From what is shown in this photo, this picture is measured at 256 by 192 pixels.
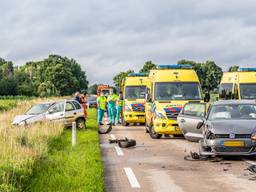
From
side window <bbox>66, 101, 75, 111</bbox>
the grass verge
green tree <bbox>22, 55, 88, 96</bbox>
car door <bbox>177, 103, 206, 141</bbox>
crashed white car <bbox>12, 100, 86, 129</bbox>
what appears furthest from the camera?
green tree <bbox>22, 55, 88, 96</bbox>

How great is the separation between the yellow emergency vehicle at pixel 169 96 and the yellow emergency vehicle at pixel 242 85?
313cm

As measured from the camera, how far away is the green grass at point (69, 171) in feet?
30.5

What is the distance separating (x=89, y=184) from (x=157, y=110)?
1031 centimetres

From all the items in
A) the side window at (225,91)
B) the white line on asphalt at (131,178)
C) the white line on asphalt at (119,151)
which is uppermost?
the side window at (225,91)

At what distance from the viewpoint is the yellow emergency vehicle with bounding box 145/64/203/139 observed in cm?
1936

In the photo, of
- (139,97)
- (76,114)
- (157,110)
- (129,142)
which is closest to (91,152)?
(129,142)

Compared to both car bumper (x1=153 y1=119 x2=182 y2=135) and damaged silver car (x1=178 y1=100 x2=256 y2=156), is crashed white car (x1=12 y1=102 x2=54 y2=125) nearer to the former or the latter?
car bumper (x1=153 y1=119 x2=182 y2=135)

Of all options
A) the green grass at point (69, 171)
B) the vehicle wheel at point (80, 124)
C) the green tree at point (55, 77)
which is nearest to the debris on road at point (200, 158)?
the green grass at point (69, 171)

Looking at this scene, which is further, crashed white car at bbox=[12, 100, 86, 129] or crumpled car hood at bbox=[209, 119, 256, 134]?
crashed white car at bbox=[12, 100, 86, 129]

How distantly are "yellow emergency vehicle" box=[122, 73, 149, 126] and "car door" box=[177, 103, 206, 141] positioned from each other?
379 inches

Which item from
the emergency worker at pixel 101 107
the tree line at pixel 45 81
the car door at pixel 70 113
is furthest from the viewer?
the tree line at pixel 45 81

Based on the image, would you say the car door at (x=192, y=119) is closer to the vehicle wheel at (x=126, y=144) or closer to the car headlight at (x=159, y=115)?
the vehicle wheel at (x=126, y=144)

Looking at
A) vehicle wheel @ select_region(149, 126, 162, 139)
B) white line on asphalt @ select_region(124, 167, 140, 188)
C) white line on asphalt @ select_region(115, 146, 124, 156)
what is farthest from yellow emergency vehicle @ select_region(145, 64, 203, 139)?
white line on asphalt @ select_region(124, 167, 140, 188)

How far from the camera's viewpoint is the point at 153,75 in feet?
71.1
